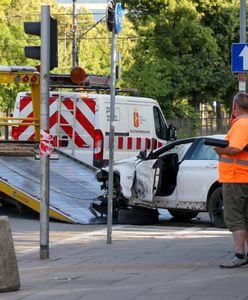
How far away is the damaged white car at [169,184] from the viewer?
12.6m

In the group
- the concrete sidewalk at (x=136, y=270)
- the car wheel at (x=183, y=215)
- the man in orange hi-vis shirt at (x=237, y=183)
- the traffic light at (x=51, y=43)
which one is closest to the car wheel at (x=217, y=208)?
the concrete sidewalk at (x=136, y=270)

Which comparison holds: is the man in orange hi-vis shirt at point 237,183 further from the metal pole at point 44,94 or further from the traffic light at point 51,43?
the traffic light at point 51,43

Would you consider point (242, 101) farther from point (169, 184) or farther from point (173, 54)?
point (173, 54)

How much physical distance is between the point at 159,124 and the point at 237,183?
12848 millimetres

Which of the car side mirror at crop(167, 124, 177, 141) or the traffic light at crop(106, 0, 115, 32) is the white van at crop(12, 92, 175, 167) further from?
the traffic light at crop(106, 0, 115, 32)

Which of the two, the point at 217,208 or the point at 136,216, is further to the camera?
the point at 136,216

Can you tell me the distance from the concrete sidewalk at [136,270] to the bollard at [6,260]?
10 centimetres

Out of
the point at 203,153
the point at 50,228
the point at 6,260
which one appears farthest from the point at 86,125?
the point at 6,260

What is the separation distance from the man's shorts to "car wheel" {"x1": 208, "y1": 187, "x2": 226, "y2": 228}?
14.3ft

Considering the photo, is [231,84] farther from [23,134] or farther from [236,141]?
[236,141]

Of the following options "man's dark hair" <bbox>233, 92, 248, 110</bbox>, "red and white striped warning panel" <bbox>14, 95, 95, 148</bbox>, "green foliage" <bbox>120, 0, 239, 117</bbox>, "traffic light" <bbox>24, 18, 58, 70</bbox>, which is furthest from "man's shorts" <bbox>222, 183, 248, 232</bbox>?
"green foliage" <bbox>120, 0, 239, 117</bbox>

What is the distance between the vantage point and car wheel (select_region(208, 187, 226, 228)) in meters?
12.4

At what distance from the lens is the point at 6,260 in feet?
23.8

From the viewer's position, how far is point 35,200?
13555 millimetres
